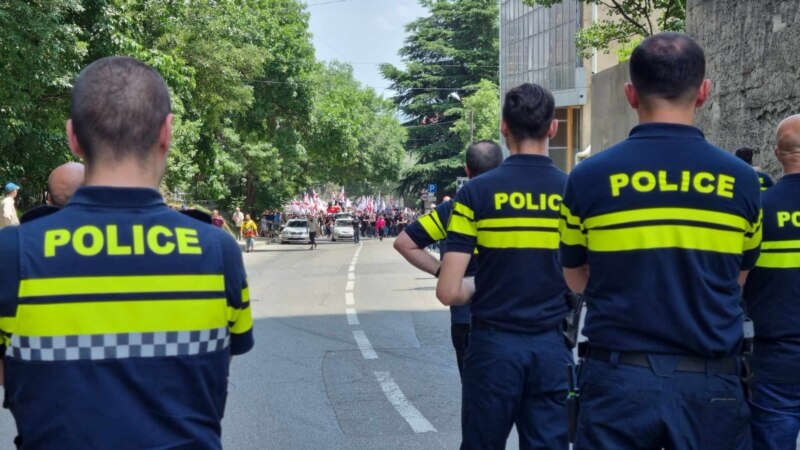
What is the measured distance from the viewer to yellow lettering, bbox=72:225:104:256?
2.32 metres

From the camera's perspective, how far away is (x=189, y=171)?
33.8 meters

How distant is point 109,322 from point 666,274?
1.57 metres

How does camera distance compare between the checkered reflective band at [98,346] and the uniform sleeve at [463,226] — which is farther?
the uniform sleeve at [463,226]

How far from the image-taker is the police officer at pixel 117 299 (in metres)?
2.30

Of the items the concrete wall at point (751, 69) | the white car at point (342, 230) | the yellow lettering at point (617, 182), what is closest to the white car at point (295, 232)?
the white car at point (342, 230)

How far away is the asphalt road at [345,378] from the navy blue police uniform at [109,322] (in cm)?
458

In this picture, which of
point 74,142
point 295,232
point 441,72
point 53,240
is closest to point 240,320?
point 53,240

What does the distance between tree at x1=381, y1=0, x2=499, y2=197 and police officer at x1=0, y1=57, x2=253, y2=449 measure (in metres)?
65.8

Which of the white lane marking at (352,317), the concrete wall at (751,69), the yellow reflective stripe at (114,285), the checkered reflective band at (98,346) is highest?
the concrete wall at (751,69)

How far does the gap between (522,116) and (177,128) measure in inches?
1132

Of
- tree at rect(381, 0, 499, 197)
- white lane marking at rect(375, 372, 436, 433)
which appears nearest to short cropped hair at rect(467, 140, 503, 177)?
white lane marking at rect(375, 372, 436, 433)

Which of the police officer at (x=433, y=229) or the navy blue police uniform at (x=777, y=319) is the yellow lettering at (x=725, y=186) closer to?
the navy blue police uniform at (x=777, y=319)

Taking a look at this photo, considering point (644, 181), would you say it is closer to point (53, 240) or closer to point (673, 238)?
point (673, 238)

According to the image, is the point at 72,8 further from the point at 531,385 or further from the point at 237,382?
the point at 531,385
